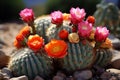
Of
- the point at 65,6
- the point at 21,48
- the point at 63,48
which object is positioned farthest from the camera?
the point at 65,6

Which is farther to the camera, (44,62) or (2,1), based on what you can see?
(2,1)

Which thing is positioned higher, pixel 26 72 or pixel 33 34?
pixel 33 34

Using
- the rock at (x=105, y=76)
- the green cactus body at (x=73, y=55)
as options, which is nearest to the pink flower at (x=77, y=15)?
the green cactus body at (x=73, y=55)

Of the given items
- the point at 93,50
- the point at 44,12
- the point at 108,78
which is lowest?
the point at 108,78

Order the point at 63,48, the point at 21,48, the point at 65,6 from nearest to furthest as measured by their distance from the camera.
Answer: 1. the point at 63,48
2. the point at 21,48
3. the point at 65,6

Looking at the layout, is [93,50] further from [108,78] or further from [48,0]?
[48,0]

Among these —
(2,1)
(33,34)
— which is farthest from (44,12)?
(33,34)

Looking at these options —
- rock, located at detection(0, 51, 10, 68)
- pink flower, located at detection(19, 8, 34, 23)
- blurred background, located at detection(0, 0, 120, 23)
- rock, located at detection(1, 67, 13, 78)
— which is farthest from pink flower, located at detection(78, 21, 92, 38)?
blurred background, located at detection(0, 0, 120, 23)
